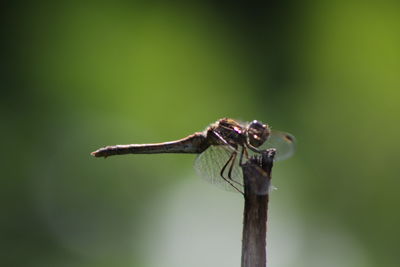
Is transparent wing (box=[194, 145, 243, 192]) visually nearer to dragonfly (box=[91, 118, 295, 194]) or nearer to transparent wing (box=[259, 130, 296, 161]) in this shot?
dragonfly (box=[91, 118, 295, 194])

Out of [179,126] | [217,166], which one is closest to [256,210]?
[217,166]

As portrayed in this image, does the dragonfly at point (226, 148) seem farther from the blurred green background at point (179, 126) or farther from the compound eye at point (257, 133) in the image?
the blurred green background at point (179, 126)

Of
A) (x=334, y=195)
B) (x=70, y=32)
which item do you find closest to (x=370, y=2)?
(x=334, y=195)

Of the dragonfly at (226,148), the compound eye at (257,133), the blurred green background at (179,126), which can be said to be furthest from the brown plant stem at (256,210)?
the blurred green background at (179,126)

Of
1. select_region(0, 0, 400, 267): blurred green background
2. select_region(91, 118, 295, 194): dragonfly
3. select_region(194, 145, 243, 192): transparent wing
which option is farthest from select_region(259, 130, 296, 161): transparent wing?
select_region(0, 0, 400, 267): blurred green background

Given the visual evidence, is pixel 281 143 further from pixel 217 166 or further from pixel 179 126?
pixel 179 126

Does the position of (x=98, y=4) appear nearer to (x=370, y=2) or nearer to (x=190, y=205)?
(x=190, y=205)
